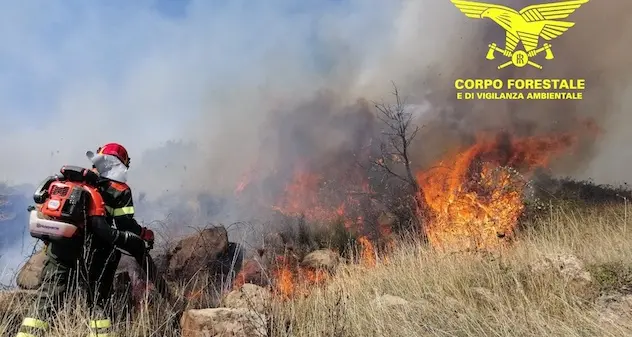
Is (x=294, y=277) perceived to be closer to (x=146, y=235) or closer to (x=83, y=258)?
(x=146, y=235)

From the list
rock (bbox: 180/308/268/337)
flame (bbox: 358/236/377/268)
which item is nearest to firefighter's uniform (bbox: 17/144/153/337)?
rock (bbox: 180/308/268/337)

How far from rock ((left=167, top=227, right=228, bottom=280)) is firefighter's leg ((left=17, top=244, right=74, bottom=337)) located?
10.2 ft

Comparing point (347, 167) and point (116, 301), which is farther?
point (347, 167)

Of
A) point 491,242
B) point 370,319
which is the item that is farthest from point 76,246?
point 491,242

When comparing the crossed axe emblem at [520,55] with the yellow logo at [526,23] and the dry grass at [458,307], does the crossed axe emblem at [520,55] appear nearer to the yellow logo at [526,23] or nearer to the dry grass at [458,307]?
the yellow logo at [526,23]

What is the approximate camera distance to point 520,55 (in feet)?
49.2

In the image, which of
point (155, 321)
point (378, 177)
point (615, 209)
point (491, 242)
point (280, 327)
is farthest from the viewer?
point (378, 177)

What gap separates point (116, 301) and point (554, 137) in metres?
16.0

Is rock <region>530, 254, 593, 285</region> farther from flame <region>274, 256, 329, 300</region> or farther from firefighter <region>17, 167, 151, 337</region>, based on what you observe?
firefighter <region>17, 167, 151, 337</region>

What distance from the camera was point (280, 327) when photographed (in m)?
3.92

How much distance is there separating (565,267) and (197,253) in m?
6.03

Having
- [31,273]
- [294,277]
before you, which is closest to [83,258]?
[31,273]

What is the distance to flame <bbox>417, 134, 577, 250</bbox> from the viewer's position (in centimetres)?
898

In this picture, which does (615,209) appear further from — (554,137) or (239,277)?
(239,277)
